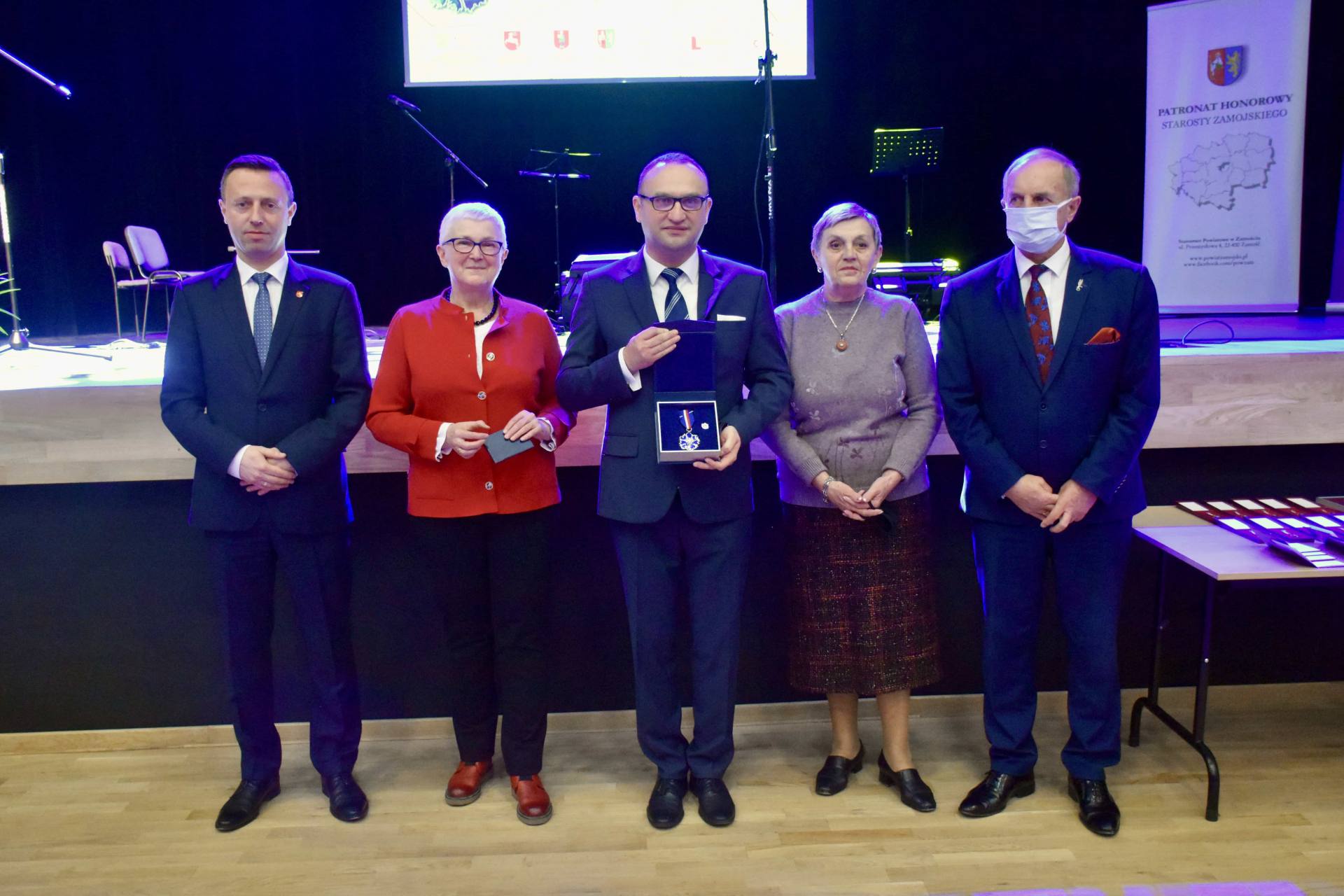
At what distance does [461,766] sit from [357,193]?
542 centimetres

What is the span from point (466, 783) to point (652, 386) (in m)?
1.27

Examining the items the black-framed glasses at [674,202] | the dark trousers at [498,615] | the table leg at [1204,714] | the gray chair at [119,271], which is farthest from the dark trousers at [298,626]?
the gray chair at [119,271]

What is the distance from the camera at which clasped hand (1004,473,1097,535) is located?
7.33 ft

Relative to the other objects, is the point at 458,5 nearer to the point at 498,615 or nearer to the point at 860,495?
the point at 498,615

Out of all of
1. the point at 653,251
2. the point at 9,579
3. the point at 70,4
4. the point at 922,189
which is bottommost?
the point at 9,579

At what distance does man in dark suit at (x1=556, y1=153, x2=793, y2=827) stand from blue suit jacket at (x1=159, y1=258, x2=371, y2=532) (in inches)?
26.0

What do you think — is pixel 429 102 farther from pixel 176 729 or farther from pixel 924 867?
pixel 924 867

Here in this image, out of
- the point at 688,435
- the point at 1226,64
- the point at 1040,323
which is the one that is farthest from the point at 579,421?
the point at 1226,64

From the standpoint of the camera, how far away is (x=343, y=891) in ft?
Answer: 6.98

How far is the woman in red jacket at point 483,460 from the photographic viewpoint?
2301 millimetres

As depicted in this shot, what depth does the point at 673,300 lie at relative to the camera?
233cm

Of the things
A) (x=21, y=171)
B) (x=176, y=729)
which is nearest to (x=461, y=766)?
(x=176, y=729)

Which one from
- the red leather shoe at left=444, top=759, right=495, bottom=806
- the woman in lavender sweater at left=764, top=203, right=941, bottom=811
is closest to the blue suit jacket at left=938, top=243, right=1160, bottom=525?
the woman in lavender sweater at left=764, top=203, right=941, bottom=811

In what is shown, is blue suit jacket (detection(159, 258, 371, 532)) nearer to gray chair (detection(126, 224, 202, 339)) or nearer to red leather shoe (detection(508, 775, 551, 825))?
red leather shoe (detection(508, 775, 551, 825))
